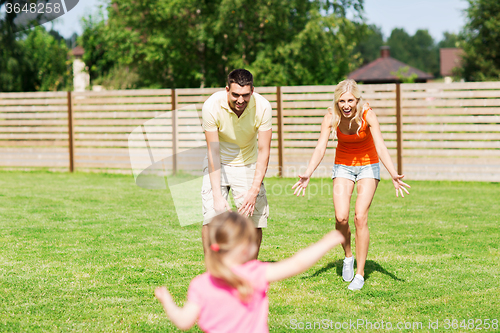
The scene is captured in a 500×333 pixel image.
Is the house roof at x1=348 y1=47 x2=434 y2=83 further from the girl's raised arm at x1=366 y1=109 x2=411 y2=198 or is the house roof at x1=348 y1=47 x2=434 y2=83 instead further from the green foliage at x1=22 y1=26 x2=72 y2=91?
the girl's raised arm at x1=366 y1=109 x2=411 y2=198

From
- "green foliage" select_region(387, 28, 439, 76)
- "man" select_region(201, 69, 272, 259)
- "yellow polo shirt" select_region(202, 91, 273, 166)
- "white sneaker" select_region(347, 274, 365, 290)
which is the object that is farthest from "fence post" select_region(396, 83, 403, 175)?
"green foliage" select_region(387, 28, 439, 76)

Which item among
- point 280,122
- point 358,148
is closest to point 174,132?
point 280,122

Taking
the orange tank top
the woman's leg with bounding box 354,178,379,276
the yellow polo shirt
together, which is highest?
the yellow polo shirt

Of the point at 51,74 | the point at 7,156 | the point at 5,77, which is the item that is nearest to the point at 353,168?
the point at 7,156

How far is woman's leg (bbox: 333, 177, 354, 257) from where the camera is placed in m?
4.76

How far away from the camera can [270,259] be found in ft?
18.1

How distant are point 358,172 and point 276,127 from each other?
290 inches

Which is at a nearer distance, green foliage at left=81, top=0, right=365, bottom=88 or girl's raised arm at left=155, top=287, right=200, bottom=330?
girl's raised arm at left=155, top=287, right=200, bottom=330

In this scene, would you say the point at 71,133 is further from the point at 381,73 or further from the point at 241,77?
the point at 381,73

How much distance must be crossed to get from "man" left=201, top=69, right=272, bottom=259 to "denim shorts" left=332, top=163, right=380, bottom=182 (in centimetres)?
80

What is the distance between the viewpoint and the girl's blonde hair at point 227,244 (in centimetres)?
215

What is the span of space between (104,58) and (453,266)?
33254 mm

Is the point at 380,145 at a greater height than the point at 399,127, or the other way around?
the point at 399,127

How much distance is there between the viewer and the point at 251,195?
4324mm
